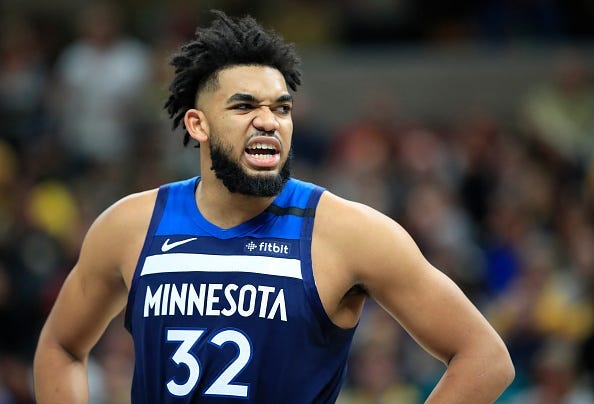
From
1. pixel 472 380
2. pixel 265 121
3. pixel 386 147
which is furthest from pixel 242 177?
pixel 386 147

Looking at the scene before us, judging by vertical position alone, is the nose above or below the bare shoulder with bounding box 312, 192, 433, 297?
above

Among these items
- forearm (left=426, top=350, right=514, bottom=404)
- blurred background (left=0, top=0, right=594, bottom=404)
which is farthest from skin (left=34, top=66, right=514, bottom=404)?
blurred background (left=0, top=0, right=594, bottom=404)

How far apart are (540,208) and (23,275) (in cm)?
430

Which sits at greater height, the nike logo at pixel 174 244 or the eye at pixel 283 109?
the eye at pixel 283 109

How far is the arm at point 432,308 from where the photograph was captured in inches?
166

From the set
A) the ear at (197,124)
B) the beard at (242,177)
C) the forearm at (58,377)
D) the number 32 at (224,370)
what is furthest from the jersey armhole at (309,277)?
the forearm at (58,377)

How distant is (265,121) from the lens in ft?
14.3

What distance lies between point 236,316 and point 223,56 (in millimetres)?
975

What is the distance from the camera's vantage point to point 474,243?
10.1 meters

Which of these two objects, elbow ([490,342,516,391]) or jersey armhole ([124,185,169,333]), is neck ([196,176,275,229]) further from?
elbow ([490,342,516,391])

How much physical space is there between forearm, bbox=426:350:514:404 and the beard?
2.98ft

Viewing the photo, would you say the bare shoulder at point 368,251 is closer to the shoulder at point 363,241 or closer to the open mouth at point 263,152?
the shoulder at point 363,241

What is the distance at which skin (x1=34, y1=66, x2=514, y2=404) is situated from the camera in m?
4.24

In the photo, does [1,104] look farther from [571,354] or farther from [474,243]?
[571,354]
